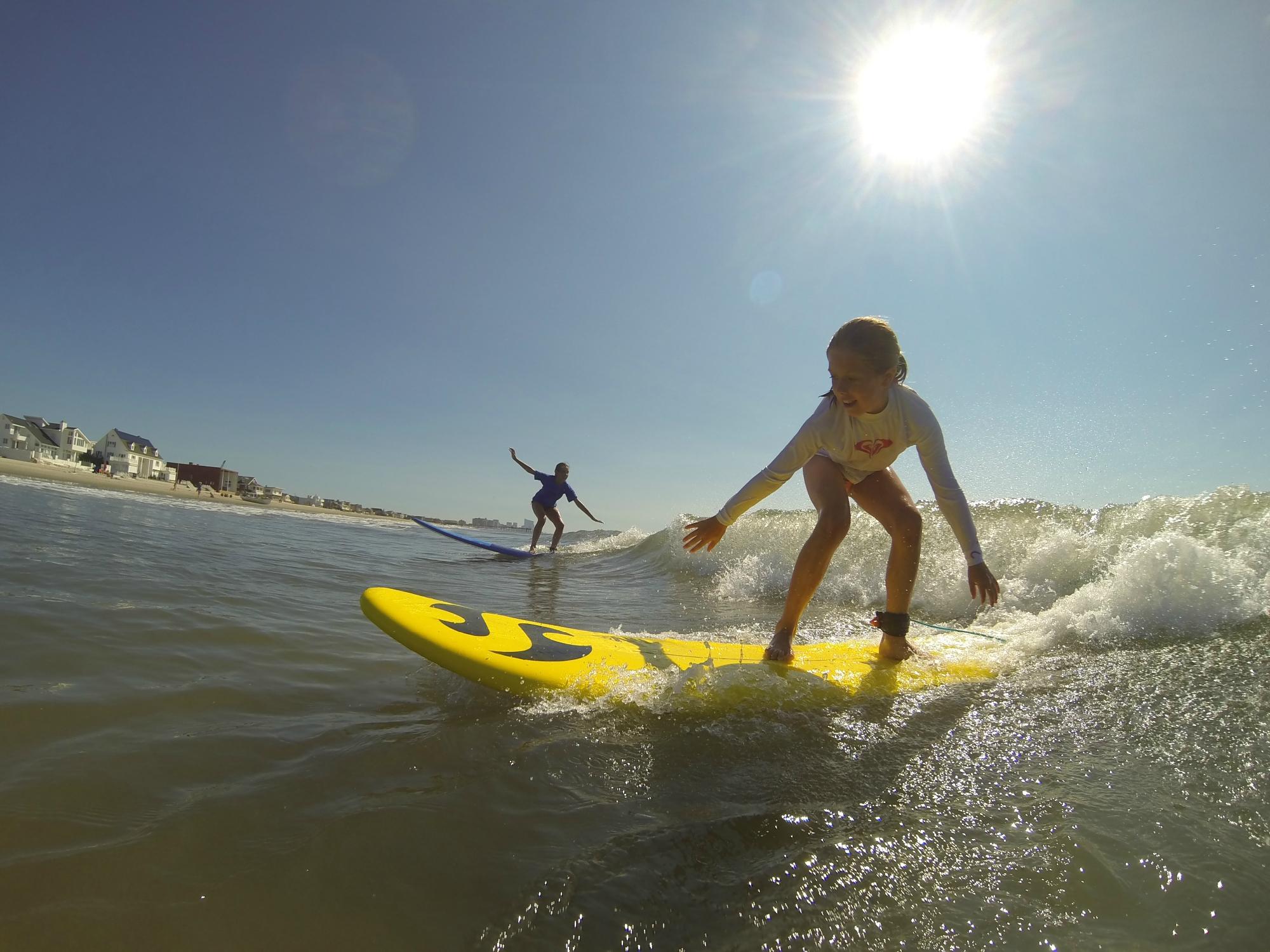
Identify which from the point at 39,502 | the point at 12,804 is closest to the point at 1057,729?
the point at 12,804

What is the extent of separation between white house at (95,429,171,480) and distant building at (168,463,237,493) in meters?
2.84

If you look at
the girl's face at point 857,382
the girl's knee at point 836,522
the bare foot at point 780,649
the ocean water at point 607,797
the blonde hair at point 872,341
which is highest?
the blonde hair at point 872,341

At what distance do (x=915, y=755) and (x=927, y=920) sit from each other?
2.77 ft

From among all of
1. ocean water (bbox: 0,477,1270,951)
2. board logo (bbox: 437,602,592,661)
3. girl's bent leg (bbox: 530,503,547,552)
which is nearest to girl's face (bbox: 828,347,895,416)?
ocean water (bbox: 0,477,1270,951)

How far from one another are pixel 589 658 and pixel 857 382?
5.76 feet

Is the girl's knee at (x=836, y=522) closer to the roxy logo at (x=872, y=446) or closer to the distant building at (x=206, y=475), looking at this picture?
the roxy logo at (x=872, y=446)

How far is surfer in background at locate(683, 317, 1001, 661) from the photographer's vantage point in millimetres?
2779

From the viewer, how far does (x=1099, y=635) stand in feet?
11.1

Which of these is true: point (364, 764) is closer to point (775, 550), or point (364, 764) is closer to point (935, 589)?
point (935, 589)

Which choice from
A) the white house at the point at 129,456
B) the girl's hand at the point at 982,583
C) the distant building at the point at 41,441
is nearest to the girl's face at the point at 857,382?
the girl's hand at the point at 982,583

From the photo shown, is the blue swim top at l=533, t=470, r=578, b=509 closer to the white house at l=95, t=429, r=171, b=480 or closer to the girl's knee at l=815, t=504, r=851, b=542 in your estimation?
the girl's knee at l=815, t=504, r=851, b=542

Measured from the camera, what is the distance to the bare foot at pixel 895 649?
2977 millimetres

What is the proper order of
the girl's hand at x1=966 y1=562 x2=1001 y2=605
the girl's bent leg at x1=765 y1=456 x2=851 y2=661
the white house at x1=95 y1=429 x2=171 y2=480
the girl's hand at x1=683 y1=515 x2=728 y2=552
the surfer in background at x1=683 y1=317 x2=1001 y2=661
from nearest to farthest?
the girl's hand at x1=966 y1=562 x2=1001 y2=605, the surfer in background at x1=683 y1=317 x2=1001 y2=661, the girl's bent leg at x1=765 y1=456 x2=851 y2=661, the girl's hand at x1=683 y1=515 x2=728 y2=552, the white house at x1=95 y1=429 x2=171 y2=480

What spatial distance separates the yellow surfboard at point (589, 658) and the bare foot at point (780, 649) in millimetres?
43
